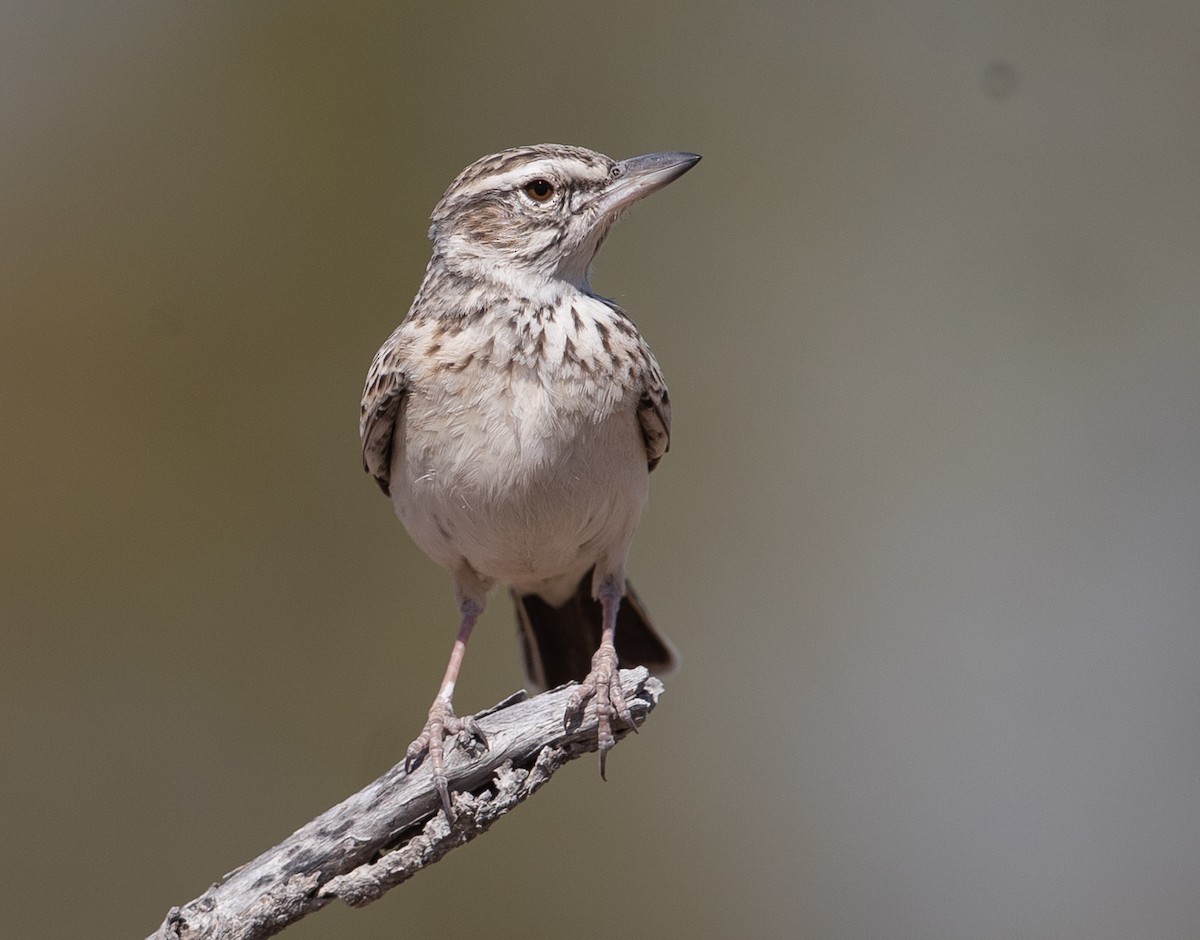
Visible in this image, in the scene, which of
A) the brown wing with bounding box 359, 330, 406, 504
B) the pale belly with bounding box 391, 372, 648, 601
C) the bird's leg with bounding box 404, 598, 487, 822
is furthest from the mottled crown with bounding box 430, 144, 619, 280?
the bird's leg with bounding box 404, 598, 487, 822

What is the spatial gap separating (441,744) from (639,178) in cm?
264

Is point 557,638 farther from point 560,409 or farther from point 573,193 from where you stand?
point 573,193

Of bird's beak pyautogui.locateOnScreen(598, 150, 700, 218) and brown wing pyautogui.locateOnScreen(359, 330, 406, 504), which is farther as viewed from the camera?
bird's beak pyautogui.locateOnScreen(598, 150, 700, 218)

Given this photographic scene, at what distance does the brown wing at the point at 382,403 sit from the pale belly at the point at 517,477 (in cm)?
7

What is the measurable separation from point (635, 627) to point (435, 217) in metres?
2.36

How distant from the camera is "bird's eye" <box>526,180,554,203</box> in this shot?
19.3 feet

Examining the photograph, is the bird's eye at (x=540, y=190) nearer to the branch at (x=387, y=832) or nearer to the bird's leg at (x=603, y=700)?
the bird's leg at (x=603, y=700)

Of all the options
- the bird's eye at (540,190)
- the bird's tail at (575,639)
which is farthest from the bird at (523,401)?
the bird's tail at (575,639)

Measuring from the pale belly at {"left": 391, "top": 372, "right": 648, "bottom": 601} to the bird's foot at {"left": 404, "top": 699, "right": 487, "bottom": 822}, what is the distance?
2.91 ft

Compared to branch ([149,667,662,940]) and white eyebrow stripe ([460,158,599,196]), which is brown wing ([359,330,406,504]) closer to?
white eyebrow stripe ([460,158,599,196])

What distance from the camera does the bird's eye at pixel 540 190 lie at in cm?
589

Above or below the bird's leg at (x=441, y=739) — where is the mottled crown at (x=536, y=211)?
above

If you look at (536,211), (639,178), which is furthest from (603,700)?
(639,178)

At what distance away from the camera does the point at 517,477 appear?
5488 millimetres
